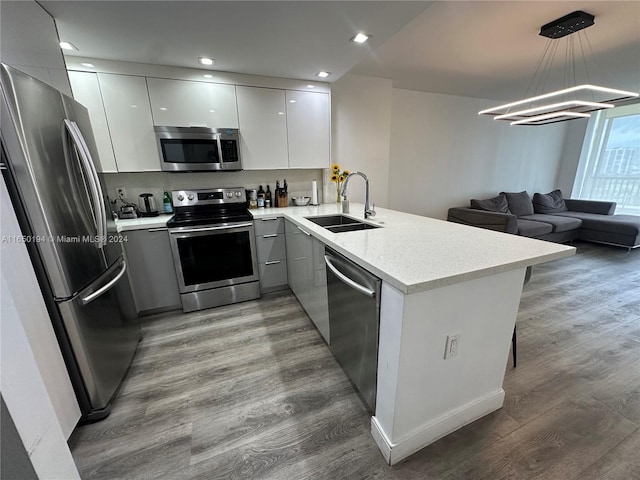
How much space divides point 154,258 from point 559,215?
21.5ft

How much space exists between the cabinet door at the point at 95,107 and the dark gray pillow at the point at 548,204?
681 cm

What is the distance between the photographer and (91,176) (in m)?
1.38

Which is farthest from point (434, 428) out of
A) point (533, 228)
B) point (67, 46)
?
point (533, 228)

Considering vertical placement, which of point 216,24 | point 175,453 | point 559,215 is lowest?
point 175,453

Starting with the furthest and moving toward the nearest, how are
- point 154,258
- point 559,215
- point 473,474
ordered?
1. point 559,215
2. point 154,258
3. point 473,474

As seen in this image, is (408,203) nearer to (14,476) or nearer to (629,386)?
(629,386)

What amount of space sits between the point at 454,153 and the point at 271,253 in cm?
373

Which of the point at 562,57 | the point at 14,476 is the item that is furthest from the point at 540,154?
the point at 14,476

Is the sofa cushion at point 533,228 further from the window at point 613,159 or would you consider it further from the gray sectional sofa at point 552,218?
the window at point 613,159

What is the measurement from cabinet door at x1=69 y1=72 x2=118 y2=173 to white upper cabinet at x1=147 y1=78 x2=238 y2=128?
399 millimetres

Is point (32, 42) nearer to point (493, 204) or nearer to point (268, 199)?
point (268, 199)

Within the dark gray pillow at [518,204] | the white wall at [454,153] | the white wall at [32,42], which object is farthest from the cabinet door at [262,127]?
the dark gray pillow at [518,204]

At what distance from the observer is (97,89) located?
7.18 ft

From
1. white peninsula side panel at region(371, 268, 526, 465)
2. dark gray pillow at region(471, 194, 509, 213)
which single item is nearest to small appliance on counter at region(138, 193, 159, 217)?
white peninsula side panel at region(371, 268, 526, 465)
